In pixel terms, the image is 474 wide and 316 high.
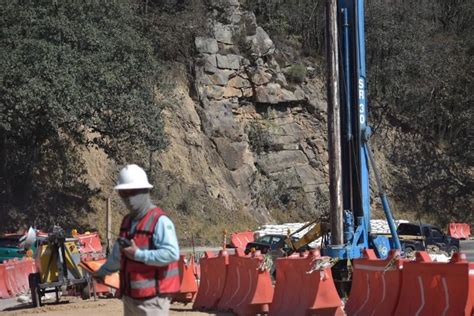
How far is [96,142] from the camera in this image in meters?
35.6

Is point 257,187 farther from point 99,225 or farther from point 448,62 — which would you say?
point 448,62

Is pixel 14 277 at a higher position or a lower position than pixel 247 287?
lower

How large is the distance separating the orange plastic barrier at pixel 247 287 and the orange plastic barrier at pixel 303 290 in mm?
380

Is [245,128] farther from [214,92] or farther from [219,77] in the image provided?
[219,77]

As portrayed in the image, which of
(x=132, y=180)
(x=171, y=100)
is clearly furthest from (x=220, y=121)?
(x=132, y=180)

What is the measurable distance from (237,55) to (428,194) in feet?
49.0

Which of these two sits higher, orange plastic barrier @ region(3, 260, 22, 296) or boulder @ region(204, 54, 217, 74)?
boulder @ region(204, 54, 217, 74)

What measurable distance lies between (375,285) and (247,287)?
3.30 meters

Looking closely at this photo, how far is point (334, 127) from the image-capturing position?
16.5 meters

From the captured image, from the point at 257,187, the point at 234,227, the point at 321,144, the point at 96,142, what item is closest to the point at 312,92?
the point at 321,144

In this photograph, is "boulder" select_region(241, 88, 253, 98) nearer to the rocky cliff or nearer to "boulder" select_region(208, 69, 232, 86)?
the rocky cliff

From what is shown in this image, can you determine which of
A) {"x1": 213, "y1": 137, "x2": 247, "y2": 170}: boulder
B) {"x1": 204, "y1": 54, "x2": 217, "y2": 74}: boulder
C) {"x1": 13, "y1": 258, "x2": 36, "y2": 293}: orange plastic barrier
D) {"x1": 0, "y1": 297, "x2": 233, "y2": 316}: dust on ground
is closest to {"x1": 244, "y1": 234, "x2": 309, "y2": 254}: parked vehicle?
{"x1": 13, "y1": 258, "x2": 36, "y2": 293}: orange plastic barrier

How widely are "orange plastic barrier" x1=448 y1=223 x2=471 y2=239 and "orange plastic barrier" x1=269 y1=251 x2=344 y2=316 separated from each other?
32096 mm

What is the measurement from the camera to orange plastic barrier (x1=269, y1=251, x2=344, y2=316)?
41.9 ft
